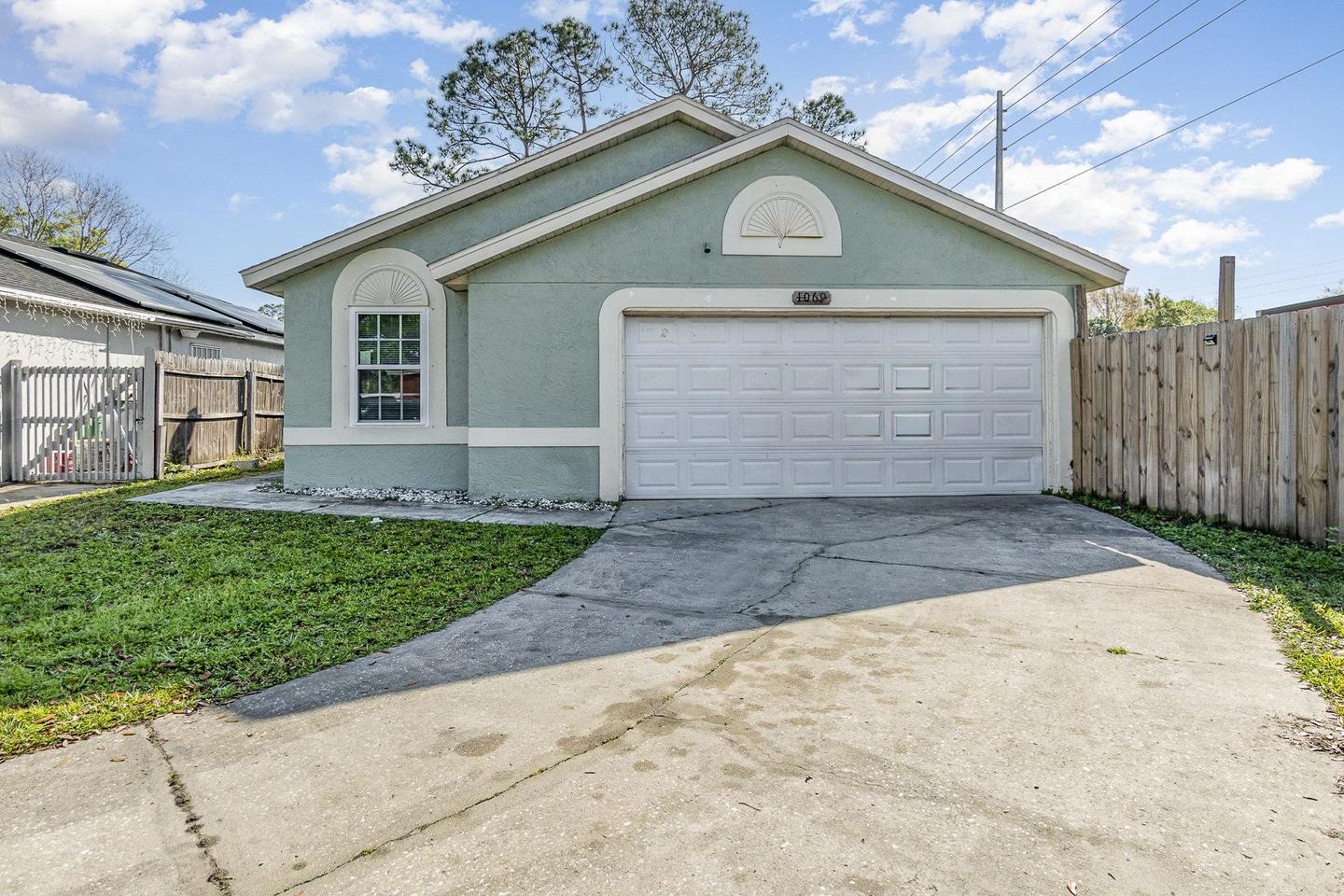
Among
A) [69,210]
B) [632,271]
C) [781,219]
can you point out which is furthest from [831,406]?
[69,210]

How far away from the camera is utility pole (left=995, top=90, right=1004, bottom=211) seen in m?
22.7

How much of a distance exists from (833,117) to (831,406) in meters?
12.8

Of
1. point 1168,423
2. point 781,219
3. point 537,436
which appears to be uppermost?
point 781,219

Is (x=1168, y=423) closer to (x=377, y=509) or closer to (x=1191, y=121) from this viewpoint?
(x=377, y=509)

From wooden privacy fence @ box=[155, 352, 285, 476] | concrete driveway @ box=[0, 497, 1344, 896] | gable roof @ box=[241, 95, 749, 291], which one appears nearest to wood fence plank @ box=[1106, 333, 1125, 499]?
concrete driveway @ box=[0, 497, 1344, 896]

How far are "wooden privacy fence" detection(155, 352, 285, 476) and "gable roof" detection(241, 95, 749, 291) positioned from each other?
3351mm

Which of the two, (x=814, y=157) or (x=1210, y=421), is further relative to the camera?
(x=814, y=157)

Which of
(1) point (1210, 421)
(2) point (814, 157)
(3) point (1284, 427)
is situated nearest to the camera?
(3) point (1284, 427)

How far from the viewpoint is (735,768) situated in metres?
2.84

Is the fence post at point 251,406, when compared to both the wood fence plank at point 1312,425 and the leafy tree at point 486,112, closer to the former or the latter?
the leafy tree at point 486,112

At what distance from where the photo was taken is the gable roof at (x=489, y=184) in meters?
9.77

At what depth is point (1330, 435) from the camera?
6051 mm

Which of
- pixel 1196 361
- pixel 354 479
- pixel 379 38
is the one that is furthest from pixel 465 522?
pixel 379 38

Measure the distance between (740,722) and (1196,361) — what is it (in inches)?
259
